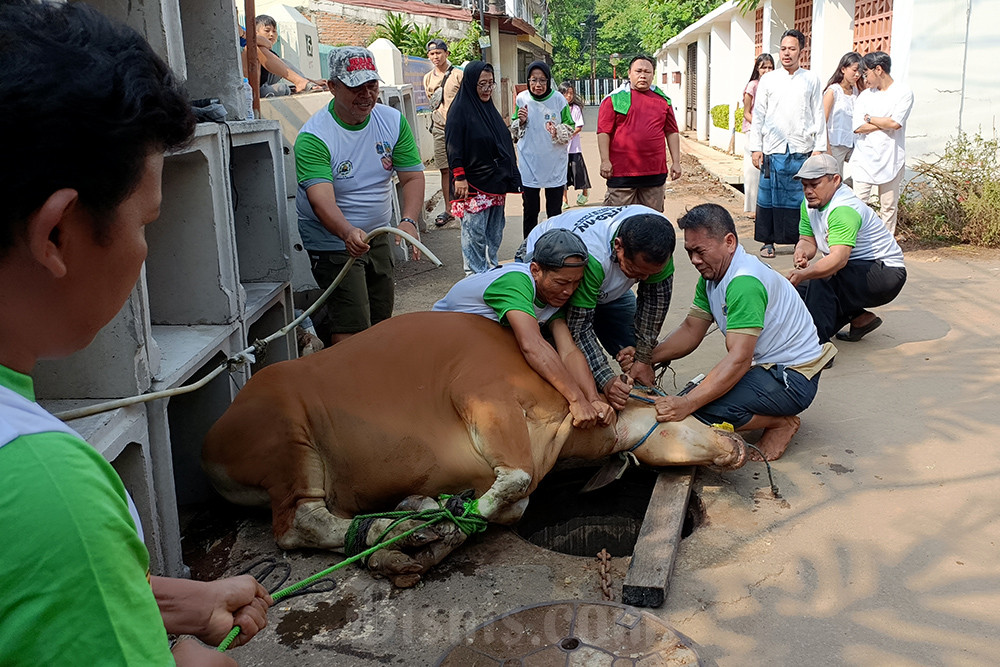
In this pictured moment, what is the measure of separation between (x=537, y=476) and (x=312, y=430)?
947 mm

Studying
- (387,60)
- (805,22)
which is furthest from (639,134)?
(805,22)

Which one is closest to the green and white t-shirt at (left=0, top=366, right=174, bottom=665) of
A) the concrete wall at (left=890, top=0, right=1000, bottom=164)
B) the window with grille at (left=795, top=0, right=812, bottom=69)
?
the concrete wall at (left=890, top=0, right=1000, bottom=164)

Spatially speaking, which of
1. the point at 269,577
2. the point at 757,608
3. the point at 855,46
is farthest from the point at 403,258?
the point at 855,46

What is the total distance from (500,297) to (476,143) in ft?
9.70

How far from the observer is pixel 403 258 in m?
8.77

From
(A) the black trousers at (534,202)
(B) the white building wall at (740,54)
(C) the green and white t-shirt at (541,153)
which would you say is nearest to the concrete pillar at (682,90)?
(B) the white building wall at (740,54)

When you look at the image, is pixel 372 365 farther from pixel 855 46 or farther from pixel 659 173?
pixel 855 46

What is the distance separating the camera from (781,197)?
25.2 ft

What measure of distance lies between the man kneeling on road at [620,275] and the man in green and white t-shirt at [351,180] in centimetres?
86

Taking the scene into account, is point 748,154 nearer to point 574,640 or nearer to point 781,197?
point 781,197

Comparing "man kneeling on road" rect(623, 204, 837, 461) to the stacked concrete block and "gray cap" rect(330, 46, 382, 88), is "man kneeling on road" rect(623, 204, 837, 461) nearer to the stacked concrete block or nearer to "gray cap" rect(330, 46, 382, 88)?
"gray cap" rect(330, 46, 382, 88)

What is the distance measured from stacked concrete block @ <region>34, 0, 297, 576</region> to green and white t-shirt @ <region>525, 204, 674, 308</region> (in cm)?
142

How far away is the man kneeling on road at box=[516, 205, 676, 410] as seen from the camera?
162 inches

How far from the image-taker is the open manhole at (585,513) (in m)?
4.16
